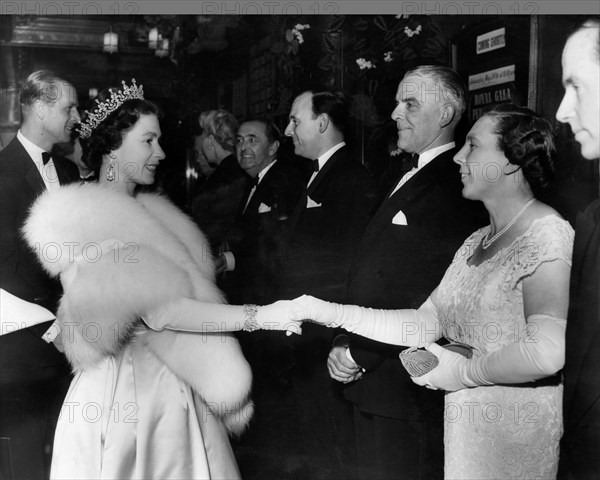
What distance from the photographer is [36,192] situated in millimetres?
2666

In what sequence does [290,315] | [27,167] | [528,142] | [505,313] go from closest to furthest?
[505,313] → [528,142] → [290,315] → [27,167]

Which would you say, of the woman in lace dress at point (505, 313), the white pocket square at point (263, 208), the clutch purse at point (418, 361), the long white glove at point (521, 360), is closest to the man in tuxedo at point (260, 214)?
the white pocket square at point (263, 208)

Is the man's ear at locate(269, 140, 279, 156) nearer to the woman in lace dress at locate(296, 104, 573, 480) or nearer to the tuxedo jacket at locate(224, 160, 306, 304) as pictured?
the tuxedo jacket at locate(224, 160, 306, 304)

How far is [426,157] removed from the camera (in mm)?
2580

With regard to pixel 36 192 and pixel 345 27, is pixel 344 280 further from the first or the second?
pixel 36 192

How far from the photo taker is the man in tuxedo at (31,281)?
8.70ft

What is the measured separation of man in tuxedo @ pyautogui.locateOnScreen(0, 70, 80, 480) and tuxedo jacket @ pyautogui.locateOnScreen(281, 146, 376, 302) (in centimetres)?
87

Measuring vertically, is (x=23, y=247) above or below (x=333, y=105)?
below

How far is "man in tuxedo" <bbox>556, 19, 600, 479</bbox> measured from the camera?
2436mm

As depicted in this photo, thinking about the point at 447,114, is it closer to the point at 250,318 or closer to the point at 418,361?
the point at 418,361

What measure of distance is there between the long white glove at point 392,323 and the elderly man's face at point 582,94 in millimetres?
813

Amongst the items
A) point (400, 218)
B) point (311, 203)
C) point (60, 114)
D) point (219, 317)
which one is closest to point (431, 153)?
point (400, 218)

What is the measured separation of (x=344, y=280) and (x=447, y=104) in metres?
0.76

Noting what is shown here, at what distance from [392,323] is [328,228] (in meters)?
0.45
